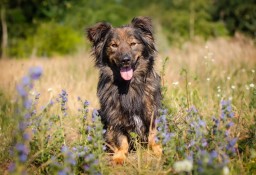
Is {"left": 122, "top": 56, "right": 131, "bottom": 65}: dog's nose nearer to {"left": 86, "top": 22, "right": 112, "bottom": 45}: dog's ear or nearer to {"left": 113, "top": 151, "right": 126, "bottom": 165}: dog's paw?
{"left": 86, "top": 22, "right": 112, "bottom": 45}: dog's ear

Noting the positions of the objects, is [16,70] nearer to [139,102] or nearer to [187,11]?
[139,102]

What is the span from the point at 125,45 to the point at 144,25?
1.31 ft

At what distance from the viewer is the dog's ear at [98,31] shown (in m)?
4.89

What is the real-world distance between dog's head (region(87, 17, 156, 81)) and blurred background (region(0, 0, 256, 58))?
32.7 ft

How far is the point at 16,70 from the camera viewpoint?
27.3 feet

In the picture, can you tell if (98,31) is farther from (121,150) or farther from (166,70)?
(166,70)

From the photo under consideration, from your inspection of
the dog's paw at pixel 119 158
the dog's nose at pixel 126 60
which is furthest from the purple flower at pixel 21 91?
the dog's nose at pixel 126 60

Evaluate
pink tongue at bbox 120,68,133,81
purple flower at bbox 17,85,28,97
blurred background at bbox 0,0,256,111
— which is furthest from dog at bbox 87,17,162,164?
purple flower at bbox 17,85,28,97

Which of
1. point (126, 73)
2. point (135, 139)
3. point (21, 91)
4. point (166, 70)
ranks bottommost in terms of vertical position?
point (135, 139)

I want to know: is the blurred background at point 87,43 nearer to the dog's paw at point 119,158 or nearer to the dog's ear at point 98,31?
the dog's ear at point 98,31

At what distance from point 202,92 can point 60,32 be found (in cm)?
1546

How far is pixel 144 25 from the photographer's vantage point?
4.91 m

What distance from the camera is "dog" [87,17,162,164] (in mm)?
4508

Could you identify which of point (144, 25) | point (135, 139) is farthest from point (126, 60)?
point (135, 139)
